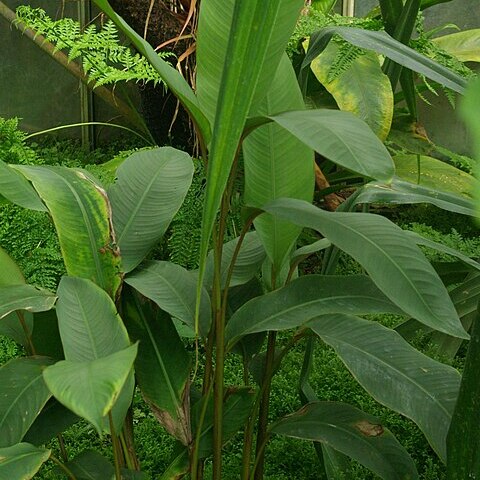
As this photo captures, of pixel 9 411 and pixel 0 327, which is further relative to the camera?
pixel 0 327

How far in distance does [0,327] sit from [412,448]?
997 millimetres

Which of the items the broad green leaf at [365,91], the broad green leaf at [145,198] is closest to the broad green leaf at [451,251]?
the broad green leaf at [145,198]

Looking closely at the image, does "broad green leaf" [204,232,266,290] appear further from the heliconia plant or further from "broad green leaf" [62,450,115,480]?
"broad green leaf" [62,450,115,480]

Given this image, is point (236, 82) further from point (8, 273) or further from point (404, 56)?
point (8, 273)

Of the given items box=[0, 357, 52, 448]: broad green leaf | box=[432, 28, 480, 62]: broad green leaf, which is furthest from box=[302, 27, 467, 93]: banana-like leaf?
box=[432, 28, 480, 62]: broad green leaf

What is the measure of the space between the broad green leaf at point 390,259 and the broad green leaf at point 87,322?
9.4 inches

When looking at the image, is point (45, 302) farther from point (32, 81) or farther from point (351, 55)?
point (32, 81)

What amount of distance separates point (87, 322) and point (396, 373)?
0.40 metres

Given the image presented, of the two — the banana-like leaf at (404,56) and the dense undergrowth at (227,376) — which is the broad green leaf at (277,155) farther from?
the dense undergrowth at (227,376)

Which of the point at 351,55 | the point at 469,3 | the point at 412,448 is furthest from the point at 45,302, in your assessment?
the point at 469,3

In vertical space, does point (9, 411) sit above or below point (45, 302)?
below

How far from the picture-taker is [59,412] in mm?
997

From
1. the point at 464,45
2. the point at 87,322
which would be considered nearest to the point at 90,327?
the point at 87,322

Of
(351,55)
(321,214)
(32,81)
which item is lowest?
(32,81)
